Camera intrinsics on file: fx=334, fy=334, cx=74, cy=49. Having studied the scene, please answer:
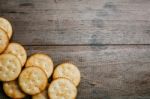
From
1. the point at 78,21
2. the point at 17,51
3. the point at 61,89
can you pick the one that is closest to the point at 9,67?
the point at 17,51

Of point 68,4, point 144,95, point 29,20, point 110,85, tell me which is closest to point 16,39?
point 29,20

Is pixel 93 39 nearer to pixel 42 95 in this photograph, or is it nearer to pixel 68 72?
pixel 68 72

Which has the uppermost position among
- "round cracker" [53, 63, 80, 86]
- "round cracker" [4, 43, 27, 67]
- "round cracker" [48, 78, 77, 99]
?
"round cracker" [4, 43, 27, 67]

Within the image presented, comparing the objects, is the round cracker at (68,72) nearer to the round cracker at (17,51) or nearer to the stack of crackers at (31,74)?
the stack of crackers at (31,74)

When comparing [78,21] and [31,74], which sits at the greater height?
[78,21]

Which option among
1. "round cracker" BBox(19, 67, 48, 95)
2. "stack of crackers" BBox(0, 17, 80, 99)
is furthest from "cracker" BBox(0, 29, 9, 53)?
"round cracker" BBox(19, 67, 48, 95)

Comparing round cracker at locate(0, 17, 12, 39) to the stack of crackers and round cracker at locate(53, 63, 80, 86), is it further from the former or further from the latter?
round cracker at locate(53, 63, 80, 86)
